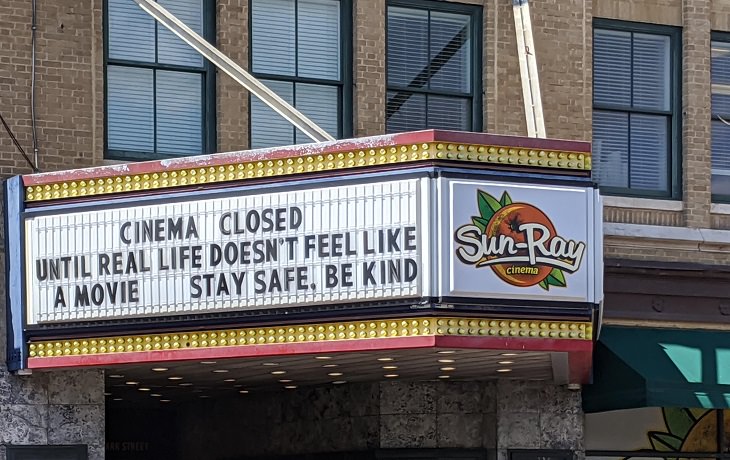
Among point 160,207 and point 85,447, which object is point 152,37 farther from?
point 85,447

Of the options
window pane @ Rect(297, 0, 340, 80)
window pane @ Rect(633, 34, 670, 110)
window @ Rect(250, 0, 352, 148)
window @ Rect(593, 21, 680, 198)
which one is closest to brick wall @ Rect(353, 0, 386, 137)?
window @ Rect(250, 0, 352, 148)

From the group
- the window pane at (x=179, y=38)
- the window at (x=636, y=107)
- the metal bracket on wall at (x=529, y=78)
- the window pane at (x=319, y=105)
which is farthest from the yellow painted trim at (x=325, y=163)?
the window at (x=636, y=107)

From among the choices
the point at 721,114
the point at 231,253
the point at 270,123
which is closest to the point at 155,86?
the point at 270,123

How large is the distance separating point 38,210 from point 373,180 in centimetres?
352

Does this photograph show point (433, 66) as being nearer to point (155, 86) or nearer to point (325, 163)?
point (155, 86)

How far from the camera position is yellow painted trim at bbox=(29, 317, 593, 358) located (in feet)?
50.4

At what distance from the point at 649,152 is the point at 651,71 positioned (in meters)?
0.99

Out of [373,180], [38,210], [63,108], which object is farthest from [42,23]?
[373,180]

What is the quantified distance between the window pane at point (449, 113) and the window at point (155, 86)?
2641 mm

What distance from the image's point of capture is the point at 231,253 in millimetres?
16031

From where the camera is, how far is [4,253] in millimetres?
17125

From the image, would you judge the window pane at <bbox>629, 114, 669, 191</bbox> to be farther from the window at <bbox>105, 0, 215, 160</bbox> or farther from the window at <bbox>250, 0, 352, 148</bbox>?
the window at <bbox>105, 0, 215, 160</bbox>

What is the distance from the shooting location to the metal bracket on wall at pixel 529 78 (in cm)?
1883

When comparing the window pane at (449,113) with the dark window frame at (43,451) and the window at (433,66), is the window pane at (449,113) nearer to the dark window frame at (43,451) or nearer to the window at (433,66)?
the window at (433,66)
